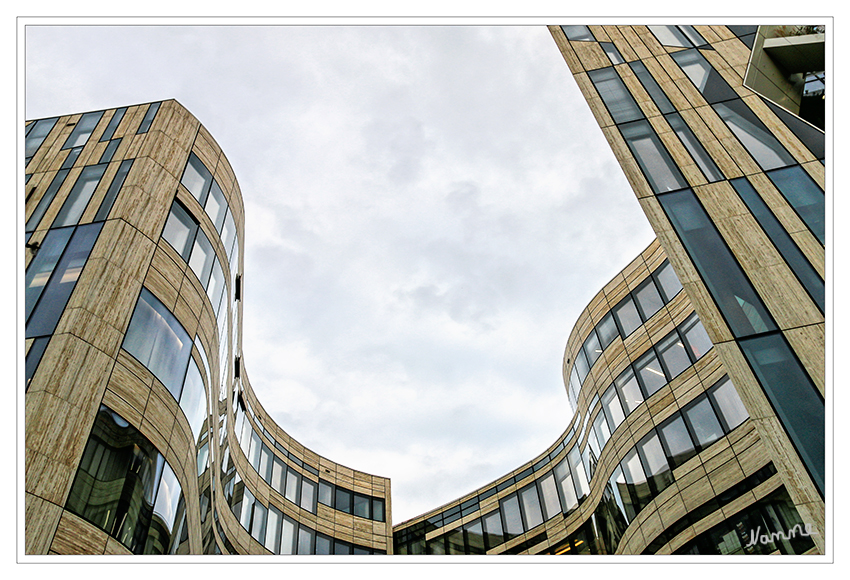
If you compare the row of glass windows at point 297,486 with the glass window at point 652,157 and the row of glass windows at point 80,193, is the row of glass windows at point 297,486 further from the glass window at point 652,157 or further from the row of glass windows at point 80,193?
the glass window at point 652,157

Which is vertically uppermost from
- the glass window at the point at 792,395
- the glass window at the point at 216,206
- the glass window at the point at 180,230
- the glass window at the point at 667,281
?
the glass window at the point at 216,206

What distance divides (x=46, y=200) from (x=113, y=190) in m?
2.18

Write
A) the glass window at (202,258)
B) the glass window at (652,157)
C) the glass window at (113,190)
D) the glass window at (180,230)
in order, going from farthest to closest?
1. the glass window at (202,258)
2. the glass window at (180,230)
3. the glass window at (113,190)
4. the glass window at (652,157)

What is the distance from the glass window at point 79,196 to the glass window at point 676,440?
69.2 ft

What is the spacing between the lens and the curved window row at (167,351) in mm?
15859

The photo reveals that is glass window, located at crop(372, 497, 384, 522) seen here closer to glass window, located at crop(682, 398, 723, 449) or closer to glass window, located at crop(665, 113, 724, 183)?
glass window, located at crop(682, 398, 723, 449)

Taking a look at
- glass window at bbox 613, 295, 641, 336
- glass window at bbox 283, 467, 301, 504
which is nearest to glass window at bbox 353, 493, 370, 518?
glass window at bbox 283, 467, 301, 504

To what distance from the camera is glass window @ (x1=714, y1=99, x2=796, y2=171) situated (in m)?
15.5

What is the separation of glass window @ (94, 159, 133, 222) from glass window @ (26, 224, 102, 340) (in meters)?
0.52

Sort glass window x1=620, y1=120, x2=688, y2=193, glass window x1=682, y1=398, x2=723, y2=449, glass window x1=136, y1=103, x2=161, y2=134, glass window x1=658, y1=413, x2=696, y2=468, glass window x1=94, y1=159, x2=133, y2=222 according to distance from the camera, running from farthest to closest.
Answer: glass window x1=658, y1=413, x2=696, y2=468
glass window x1=682, y1=398, x2=723, y2=449
glass window x1=136, y1=103, x2=161, y2=134
glass window x1=94, y1=159, x2=133, y2=222
glass window x1=620, y1=120, x2=688, y2=193

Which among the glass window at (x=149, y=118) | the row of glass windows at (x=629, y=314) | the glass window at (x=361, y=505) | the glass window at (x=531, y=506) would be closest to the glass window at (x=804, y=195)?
the row of glass windows at (x=629, y=314)

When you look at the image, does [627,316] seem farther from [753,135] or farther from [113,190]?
[113,190]
